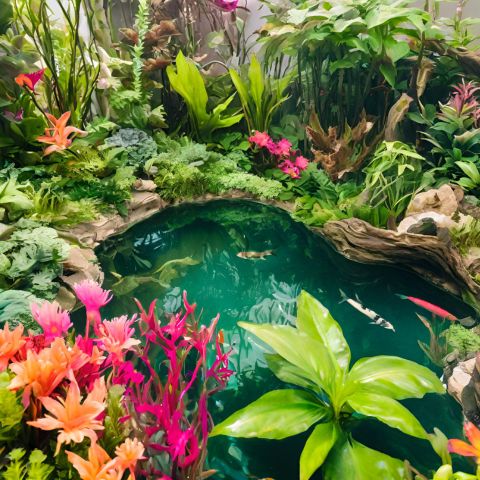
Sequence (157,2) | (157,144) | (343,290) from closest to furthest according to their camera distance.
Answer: (343,290) < (157,144) < (157,2)

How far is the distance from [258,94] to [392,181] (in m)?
1.96

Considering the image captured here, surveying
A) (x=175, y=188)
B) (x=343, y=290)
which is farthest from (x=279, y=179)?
(x=343, y=290)

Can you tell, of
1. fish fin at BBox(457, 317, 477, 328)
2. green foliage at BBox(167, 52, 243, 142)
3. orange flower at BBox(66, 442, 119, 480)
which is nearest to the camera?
orange flower at BBox(66, 442, 119, 480)

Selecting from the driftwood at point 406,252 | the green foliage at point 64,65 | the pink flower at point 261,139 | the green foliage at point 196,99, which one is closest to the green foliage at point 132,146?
the green foliage at point 64,65

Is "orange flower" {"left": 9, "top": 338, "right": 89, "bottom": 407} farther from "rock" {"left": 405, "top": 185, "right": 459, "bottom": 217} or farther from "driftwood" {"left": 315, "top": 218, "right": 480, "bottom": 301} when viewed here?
"rock" {"left": 405, "top": 185, "right": 459, "bottom": 217}

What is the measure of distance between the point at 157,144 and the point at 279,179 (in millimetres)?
1342

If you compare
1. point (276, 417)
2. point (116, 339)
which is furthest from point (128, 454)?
point (276, 417)

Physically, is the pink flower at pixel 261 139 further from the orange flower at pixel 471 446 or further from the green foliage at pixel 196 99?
the orange flower at pixel 471 446

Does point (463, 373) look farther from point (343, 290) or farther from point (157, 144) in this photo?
point (157, 144)

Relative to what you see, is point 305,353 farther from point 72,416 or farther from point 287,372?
point 72,416

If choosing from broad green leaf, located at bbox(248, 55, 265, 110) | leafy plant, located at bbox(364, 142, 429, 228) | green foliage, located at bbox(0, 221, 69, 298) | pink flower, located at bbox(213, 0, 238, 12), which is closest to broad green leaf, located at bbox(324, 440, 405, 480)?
green foliage, located at bbox(0, 221, 69, 298)

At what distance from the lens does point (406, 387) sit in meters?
1.47

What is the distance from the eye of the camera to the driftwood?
8.84 ft

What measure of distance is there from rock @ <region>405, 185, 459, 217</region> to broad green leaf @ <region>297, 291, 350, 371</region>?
5.95 feet
